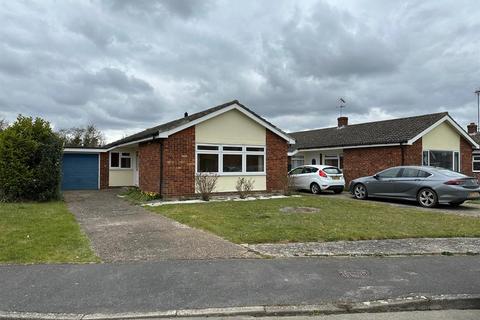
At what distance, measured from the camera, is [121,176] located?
941 inches

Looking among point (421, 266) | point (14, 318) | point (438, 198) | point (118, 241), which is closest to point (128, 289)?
point (14, 318)

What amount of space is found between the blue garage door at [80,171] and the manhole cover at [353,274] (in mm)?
20263

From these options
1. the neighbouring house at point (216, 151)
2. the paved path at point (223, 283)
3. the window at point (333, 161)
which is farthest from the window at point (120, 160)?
the paved path at point (223, 283)

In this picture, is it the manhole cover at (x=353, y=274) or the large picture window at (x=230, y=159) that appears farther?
the large picture window at (x=230, y=159)

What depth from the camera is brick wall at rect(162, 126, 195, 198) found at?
14.8 m

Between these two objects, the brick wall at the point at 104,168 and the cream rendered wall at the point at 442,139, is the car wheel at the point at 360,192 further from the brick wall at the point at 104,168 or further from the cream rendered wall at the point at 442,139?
the brick wall at the point at 104,168

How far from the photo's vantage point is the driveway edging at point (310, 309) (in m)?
4.18

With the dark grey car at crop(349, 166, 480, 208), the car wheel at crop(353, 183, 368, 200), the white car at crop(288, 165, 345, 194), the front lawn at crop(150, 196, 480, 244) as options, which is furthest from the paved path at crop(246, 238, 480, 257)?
the white car at crop(288, 165, 345, 194)

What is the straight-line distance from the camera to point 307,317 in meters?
4.26

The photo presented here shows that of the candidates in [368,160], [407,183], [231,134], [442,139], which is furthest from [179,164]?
[442,139]

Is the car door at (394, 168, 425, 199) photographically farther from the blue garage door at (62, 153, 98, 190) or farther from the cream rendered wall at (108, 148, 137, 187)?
the blue garage door at (62, 153, 98, 190)

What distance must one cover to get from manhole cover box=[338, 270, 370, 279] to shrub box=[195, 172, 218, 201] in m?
9.55

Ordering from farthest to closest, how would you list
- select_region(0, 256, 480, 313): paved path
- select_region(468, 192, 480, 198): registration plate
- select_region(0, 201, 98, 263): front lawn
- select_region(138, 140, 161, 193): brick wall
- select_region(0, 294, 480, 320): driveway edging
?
select_region(138, 140, 161, 193): brick wall → select_region(468, 192, 480, 198): registration plate → select_region(0, 201, 98, 263): front lawn → select_region(0, 256, 480, 313): paved path → select_region(0, 294, 480, 320): driveway edging

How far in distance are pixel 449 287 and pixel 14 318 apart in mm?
5266
